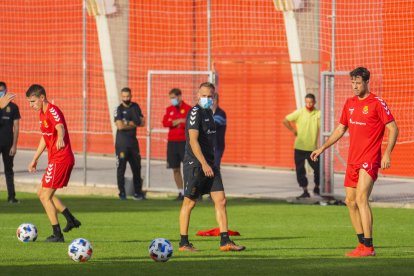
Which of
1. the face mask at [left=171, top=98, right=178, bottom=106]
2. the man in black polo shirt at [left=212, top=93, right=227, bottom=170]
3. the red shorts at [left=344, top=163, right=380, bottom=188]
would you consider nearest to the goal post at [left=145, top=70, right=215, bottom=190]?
the face mask at [left=171, top=98, right=178, bottom=106]

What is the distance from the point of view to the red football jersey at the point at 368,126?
14.2 m

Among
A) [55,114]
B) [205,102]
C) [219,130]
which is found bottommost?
[219,130]

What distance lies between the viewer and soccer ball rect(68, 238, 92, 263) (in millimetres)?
13016

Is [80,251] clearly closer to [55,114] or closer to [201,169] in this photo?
[201,169]

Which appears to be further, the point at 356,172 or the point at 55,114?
the point at 55,114

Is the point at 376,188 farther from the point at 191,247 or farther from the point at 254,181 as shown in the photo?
the point at 191,247

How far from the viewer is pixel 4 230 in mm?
A: 17125

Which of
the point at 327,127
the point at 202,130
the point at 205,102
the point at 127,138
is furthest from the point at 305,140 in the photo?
the point at 202,130

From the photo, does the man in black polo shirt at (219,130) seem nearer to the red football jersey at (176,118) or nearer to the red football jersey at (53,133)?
the red football jersey at (176,118)

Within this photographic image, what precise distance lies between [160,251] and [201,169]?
1828mm

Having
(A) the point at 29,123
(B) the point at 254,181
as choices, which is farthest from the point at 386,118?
(A) the point at 29,123

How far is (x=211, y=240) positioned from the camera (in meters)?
16.0

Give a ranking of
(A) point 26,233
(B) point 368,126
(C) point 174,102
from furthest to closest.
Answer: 1. (C) point 174,102
2. (A) point 26,233
3. (B) point 368,126

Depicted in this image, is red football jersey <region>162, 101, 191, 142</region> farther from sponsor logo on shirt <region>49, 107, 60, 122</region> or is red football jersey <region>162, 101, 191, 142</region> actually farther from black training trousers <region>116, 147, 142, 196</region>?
sponsor logo on shirt <region>49, 107, 60, 122</region>
